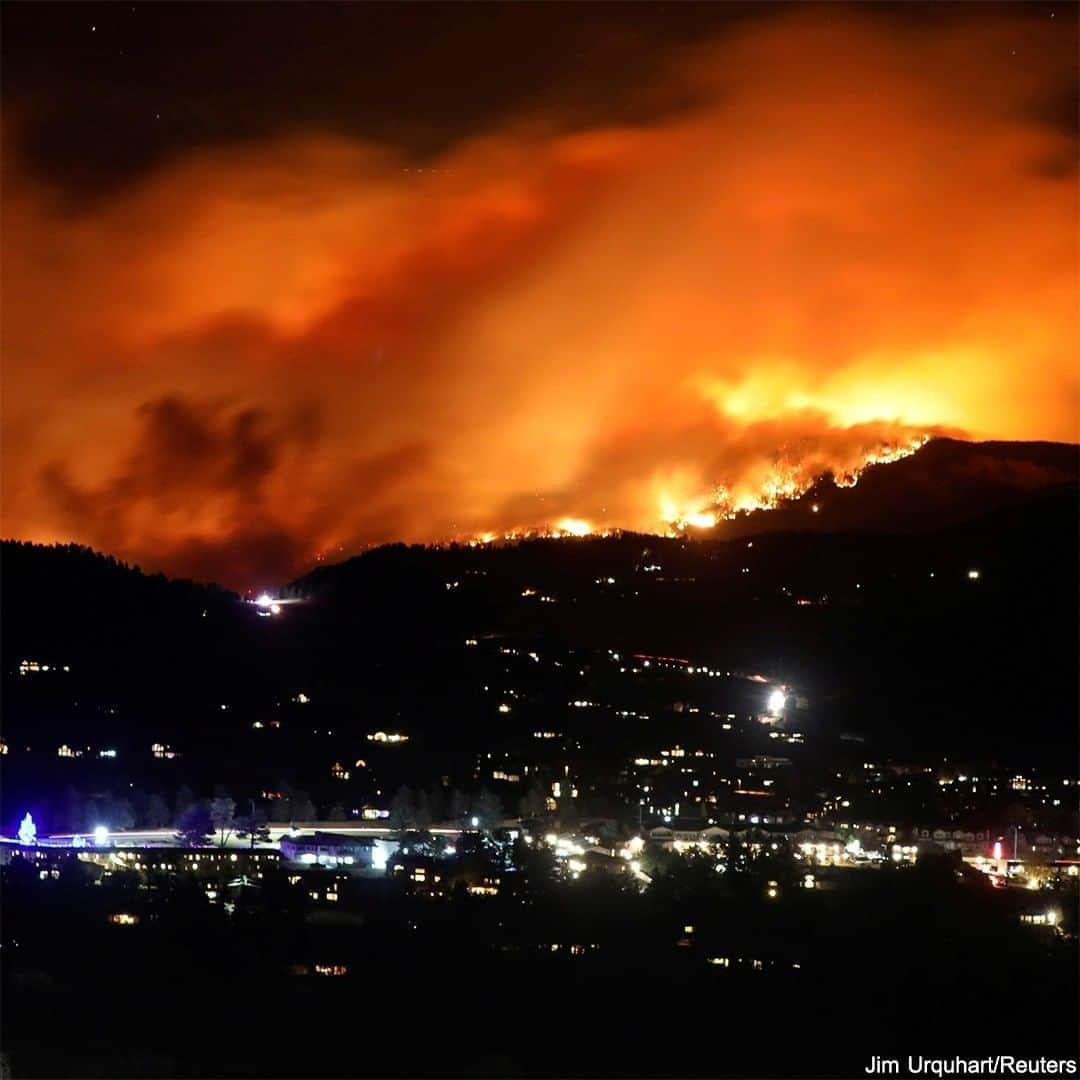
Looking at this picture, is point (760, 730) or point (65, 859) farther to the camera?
point (760, 730)

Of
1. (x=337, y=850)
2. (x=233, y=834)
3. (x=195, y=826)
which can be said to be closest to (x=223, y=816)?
(x=195, y=826)

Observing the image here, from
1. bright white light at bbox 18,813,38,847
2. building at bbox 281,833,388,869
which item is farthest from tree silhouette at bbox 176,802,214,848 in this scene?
bright white light at bbox 18,813,38,847

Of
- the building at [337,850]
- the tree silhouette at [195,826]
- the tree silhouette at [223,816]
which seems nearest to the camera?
the building at [337,850]

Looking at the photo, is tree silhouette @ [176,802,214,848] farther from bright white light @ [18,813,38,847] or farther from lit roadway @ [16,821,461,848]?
bright white light @ [18,813,38,847]

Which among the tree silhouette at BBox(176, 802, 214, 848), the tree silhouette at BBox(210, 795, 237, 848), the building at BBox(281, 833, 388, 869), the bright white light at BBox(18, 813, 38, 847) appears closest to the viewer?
the building at BBox(281, 833, 388, 869)

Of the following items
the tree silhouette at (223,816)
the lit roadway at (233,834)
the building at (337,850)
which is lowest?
the building at (337,850)

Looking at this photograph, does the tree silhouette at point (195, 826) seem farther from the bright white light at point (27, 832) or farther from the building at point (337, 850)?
the bright white light at point (27, 832)

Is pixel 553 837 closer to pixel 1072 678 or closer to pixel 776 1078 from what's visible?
pixel 776 1078

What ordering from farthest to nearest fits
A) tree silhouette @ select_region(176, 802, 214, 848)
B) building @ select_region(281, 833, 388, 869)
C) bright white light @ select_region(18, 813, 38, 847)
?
tree silhouette @ select_region(176, 802, 214, 848), bright white light @ select_region(18, 813, 38, 847), building @ select_region(281, 833, 388, 869)

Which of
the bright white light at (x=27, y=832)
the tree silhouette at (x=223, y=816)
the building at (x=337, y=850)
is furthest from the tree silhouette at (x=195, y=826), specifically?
the bright white light at (x=27, y=832)

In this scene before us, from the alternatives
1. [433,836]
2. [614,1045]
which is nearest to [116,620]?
[433,836]

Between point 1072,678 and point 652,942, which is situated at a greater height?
point 1072,678
